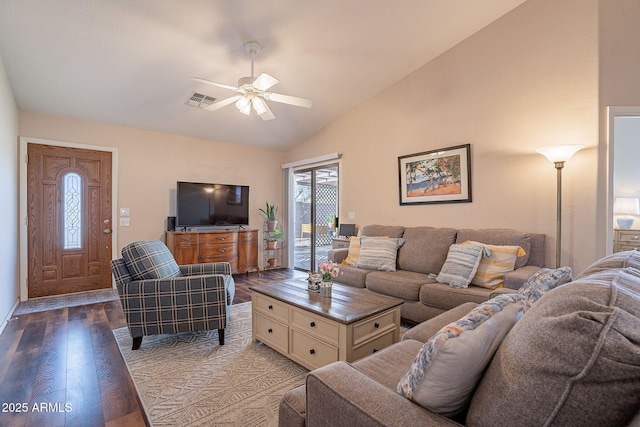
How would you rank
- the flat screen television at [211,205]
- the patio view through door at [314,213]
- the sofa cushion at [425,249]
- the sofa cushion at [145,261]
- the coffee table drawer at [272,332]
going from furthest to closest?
the patio view through door at [314,213]
the flat screen television at [211,205]
the sofa cushion at [425,249]
the sofa cushion at [145,261]
the coffee table drawer at [272,332]

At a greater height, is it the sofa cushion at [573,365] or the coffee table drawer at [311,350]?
the sofa cushion at [573,365]

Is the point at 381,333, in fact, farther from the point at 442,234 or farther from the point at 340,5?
the point at 340,5

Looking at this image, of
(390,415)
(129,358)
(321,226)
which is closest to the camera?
(390,415)

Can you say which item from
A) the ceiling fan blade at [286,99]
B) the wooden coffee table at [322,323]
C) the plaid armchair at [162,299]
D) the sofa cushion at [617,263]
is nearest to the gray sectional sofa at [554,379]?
the sofa cushion at [617,263]

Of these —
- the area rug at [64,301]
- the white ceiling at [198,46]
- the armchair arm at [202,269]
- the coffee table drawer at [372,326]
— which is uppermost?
the white ceiling at [198,46]

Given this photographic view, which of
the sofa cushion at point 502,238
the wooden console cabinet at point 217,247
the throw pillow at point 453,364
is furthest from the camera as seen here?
the wooden console cabinet at point 217,247

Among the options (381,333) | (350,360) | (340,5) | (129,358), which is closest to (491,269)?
(381,333)

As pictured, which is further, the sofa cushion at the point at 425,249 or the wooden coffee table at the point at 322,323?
the sofa cushion at the point at 425,249

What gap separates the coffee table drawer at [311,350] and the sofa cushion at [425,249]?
1775mm

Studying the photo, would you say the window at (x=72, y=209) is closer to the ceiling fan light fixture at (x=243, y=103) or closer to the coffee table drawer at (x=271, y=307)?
the ceiling fan light fixture at (x=243, y=103)

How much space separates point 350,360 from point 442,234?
206cm

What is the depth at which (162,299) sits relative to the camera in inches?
95.1

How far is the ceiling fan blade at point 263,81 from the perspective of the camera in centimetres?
259

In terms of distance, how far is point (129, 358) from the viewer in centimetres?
233
